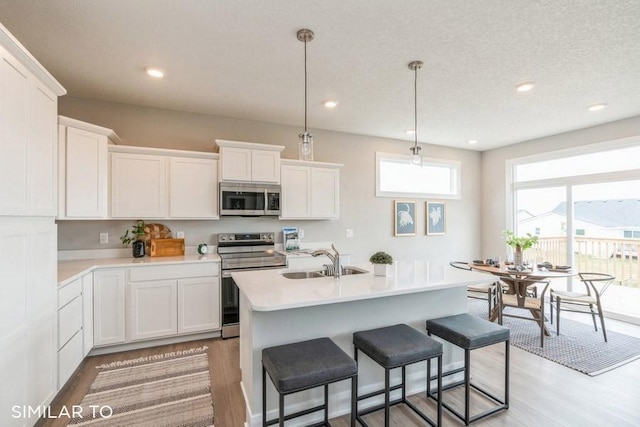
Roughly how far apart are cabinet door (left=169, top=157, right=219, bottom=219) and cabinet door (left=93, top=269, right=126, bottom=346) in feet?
2.89

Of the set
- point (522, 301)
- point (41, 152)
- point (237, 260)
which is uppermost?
point (41, 152)

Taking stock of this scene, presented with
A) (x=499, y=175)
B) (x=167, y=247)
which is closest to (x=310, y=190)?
(x=167, y=247)

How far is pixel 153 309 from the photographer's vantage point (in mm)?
3158

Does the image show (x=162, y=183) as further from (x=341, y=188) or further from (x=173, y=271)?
(x=341, y=188)

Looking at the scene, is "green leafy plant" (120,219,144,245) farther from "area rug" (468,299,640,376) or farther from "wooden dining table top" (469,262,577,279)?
"area rug" (468,299,640,376)

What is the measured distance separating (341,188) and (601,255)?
4018mm

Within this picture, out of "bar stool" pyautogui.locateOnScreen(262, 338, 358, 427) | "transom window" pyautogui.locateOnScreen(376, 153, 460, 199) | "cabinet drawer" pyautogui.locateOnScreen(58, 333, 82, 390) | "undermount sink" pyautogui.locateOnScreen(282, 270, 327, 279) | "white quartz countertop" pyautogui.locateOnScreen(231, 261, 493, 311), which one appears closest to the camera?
"bar stool" pyautogui.locateOnScreen(262, 338, 358, 427)

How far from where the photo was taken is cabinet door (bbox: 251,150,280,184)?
378cm

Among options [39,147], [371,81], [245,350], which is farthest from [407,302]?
[39,147]

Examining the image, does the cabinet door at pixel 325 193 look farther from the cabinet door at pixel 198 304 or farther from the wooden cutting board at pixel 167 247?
the wooden cutting board at pixel 167 247

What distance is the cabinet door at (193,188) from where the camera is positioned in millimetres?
3519

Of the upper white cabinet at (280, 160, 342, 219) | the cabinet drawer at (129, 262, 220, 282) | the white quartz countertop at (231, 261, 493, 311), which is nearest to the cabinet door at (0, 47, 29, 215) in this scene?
the white quartz countertop at (231, 261, 493, 311)

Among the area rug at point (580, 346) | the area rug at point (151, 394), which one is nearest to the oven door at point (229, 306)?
the area rug at point (151, 394)

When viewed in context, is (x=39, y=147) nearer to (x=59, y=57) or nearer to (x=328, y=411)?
(x=59, y=57)
